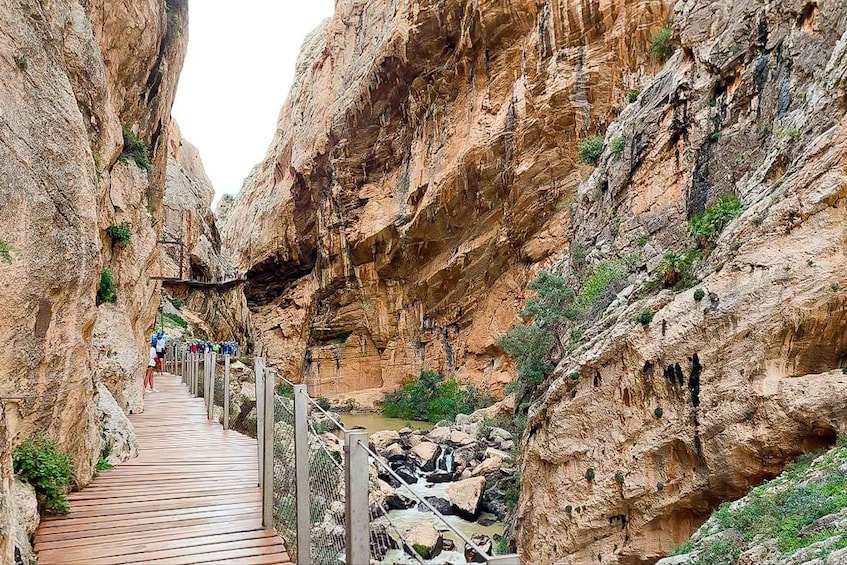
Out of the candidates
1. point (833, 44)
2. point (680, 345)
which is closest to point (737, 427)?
point (680, 345)

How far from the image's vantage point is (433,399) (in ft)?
104

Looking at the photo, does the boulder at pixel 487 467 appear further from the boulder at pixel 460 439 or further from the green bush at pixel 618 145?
the green bush at pixel 618 145

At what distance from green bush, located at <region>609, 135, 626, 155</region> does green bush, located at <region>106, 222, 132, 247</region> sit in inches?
480

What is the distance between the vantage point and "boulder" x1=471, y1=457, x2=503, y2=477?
58.5ft

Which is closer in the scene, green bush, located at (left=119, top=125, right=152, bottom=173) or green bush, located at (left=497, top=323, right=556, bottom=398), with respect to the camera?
green bush, located at (left=119, top=125, right=152, bottom=173)

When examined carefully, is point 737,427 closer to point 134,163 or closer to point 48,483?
point 48,483

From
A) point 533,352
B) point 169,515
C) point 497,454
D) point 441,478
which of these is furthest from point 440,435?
point 169,515

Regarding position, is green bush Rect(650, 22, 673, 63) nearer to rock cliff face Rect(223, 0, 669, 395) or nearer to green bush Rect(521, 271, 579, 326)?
rock cliff face Rect(223, 0, 669, 395)

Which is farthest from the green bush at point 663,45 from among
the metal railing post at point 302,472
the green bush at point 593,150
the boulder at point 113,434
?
the boulder at point 113,434

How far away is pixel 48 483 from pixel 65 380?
94 centimetres

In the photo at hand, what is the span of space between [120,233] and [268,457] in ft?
24.5

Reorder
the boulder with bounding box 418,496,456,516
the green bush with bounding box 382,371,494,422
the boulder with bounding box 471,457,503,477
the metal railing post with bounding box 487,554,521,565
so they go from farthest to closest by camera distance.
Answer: the green bush with bounding box 382,371,494,422
the boulder with bounding box 471,457,503,477
the boulder with bounding box 418,496,456,516
the metal railing post with bounding box 487,554,521,565

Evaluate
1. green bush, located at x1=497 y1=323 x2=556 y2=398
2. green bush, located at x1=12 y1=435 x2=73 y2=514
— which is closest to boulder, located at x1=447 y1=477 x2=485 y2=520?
green bush, located at x1=497 y1=323 x2=556 y2=398

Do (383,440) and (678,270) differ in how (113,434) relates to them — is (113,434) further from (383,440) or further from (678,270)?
(383,440)
